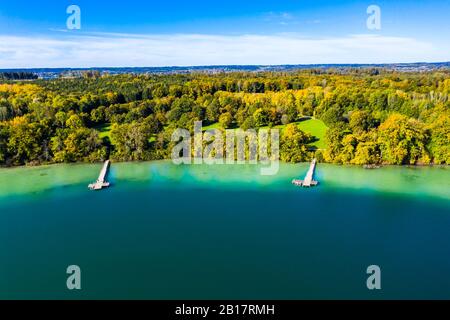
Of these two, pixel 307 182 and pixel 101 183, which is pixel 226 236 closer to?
pixel 307 182

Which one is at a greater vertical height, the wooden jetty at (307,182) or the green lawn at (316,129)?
the green lawn at (316,129)

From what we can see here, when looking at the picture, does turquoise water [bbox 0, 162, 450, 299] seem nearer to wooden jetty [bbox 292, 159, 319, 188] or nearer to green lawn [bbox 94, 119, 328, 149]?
wooden jetty [bbox 292, 159, 319, 188]

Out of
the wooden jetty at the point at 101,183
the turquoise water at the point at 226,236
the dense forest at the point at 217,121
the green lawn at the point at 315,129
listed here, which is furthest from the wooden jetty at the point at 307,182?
the wooden jetty at the point at 101,183

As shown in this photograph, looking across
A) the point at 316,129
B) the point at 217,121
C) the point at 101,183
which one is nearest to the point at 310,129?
the point at 316,129

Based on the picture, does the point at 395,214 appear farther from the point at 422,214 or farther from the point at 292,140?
the point at 292,140

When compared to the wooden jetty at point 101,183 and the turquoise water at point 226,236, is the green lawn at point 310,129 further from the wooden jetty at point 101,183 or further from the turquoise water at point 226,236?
the wooden jetty at point 101,183
